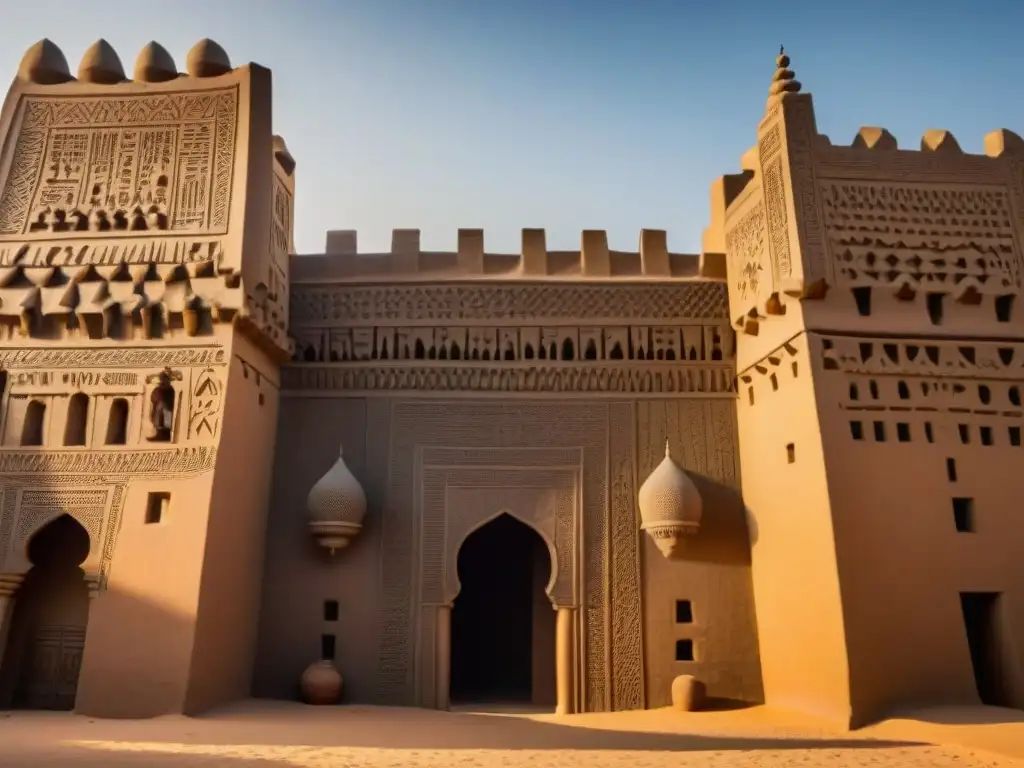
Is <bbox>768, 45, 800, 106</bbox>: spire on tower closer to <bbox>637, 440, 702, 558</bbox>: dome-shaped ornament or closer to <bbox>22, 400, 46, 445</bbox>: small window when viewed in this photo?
<bbox>637, 440, 702, 558</bbox>: dome-shaped ornament

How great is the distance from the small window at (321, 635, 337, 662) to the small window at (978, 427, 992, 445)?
5971 mm

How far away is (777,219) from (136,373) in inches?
231

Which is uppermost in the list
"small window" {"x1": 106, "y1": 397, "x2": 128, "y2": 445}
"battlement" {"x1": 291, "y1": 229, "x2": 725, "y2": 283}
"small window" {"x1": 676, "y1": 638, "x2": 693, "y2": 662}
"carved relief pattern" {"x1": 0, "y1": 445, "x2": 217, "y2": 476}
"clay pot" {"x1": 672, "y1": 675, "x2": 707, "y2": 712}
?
"battlement" {"x1": 291, "y1": 229, "x2": 725, "y2": 283}

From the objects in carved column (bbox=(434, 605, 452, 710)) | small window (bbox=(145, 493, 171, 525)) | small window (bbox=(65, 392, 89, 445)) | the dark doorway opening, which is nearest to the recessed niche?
carved column (bbox=(434, 605, 452, 710))

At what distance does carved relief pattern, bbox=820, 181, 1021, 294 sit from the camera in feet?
24.4

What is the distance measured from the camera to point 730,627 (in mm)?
7898

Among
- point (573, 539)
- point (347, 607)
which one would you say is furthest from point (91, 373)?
point (573, 539)

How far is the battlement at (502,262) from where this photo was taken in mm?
9055

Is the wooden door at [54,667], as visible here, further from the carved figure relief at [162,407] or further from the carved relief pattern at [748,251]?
the carved relief pattern at [748,251]

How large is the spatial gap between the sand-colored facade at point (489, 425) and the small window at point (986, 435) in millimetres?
14

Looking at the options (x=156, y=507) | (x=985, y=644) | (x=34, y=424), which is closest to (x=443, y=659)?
(x=156, y=507)

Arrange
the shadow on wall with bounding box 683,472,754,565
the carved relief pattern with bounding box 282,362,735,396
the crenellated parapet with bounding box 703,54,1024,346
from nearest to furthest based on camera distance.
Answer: the crenellated parapet with bounding box 703,54,1024,346 → the shadow on wall with bounding box 683,472,754,565 → the carved relief pattern with bounding box 282,362,735,396

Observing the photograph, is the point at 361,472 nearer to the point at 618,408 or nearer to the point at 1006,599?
the point at 618,408

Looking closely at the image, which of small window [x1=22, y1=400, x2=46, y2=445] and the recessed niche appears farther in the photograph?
the recessed niche
